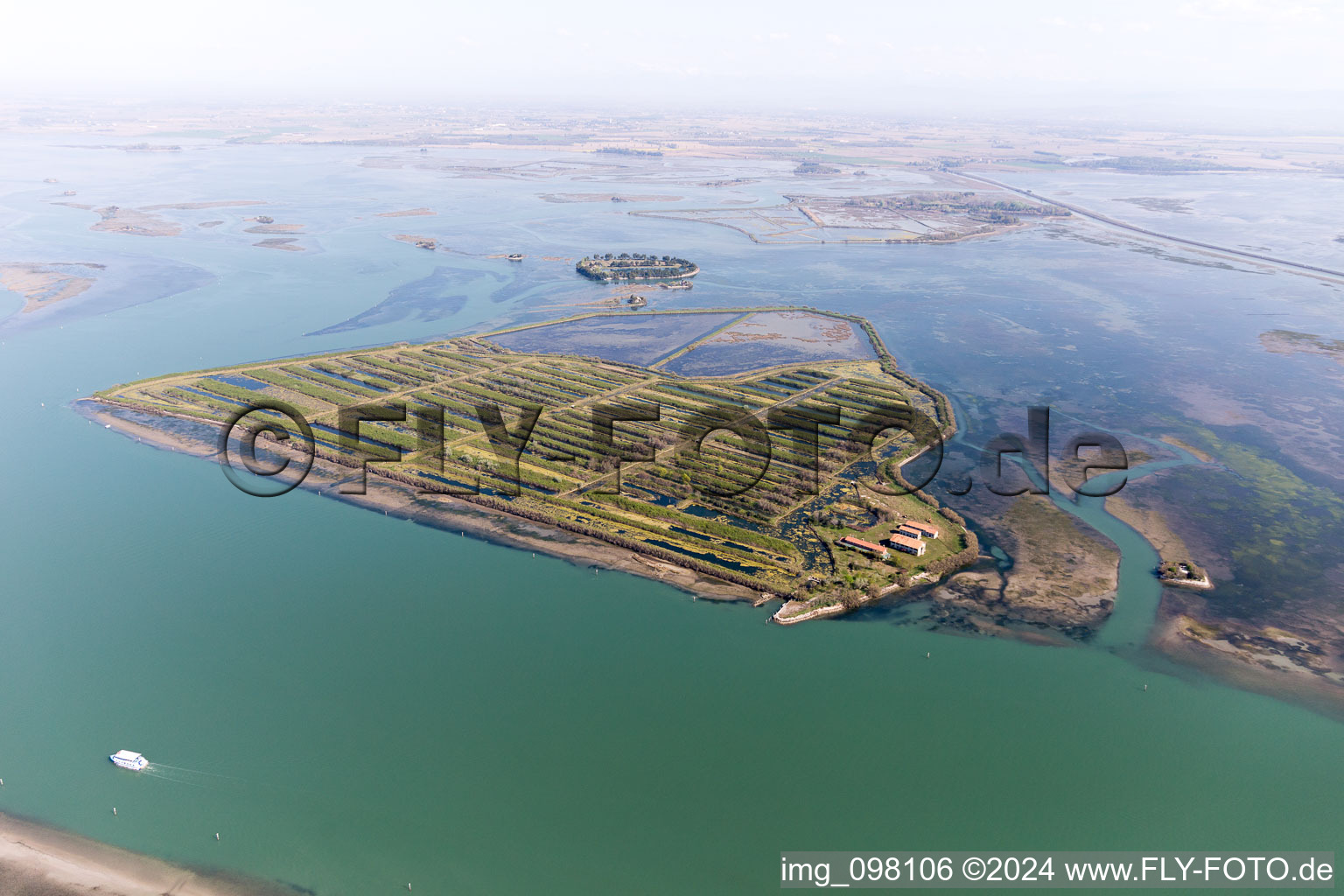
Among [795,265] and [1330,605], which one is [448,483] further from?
[795,265]

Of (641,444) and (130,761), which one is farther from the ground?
(641,444)

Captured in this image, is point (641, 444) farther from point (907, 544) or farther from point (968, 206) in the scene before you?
point (968, 206)

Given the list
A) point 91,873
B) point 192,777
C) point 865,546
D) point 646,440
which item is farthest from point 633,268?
point 91,873

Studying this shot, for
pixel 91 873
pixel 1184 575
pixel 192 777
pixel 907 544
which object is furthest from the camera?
Answer: pixel 907 544

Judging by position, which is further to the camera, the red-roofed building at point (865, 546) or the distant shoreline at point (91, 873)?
the red-roofed building at point (865, 546)

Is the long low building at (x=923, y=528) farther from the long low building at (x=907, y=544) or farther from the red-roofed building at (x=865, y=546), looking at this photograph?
the red-roofed building at (x=865, y=546)

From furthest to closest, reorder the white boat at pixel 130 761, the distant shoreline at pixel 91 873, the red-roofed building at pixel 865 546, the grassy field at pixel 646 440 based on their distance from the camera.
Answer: the grassy field at pixel 646 440
the red-roofed building at pixel 865 546
the white boat at pixel 130 761
the distant shoreline at pixel 91 873

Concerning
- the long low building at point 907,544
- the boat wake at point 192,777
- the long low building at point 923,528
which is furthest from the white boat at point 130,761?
the long low building at point 923,528
